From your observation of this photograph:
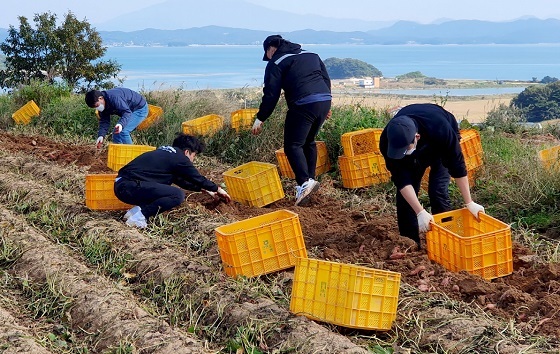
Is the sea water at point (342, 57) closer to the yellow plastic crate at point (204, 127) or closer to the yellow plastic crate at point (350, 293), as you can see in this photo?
the yellow plastic crate at point (204, 127)

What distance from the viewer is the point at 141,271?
5566 mm

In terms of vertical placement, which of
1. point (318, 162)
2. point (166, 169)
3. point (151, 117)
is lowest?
point (318, 162)

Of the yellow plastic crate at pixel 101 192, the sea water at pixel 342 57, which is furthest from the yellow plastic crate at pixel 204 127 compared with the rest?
the yellow plastic crate at pixel 101 192

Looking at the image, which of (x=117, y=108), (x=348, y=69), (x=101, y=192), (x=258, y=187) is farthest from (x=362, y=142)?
(x=348, y=69)

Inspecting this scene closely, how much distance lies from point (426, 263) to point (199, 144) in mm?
2547

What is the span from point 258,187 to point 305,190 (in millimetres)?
499

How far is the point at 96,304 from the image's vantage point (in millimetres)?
4848

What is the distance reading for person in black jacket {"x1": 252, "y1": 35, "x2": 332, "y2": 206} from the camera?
7258mm

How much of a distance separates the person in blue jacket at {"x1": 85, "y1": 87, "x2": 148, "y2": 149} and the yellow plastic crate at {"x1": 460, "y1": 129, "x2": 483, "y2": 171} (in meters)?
4.42

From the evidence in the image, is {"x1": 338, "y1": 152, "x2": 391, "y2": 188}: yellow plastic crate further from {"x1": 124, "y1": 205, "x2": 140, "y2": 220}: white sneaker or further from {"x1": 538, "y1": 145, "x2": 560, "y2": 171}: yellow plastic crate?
{"x1": 124, "y1": 205, "x2": 140, "y2": 220}: white sneaker

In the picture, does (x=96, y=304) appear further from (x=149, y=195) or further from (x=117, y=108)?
(x=117, y=108)

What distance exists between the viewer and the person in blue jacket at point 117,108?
9.13 metres

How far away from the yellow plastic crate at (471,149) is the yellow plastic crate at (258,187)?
2096mm

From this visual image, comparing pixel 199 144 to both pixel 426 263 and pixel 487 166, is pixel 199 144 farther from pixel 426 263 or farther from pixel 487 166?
pixel 487 166
